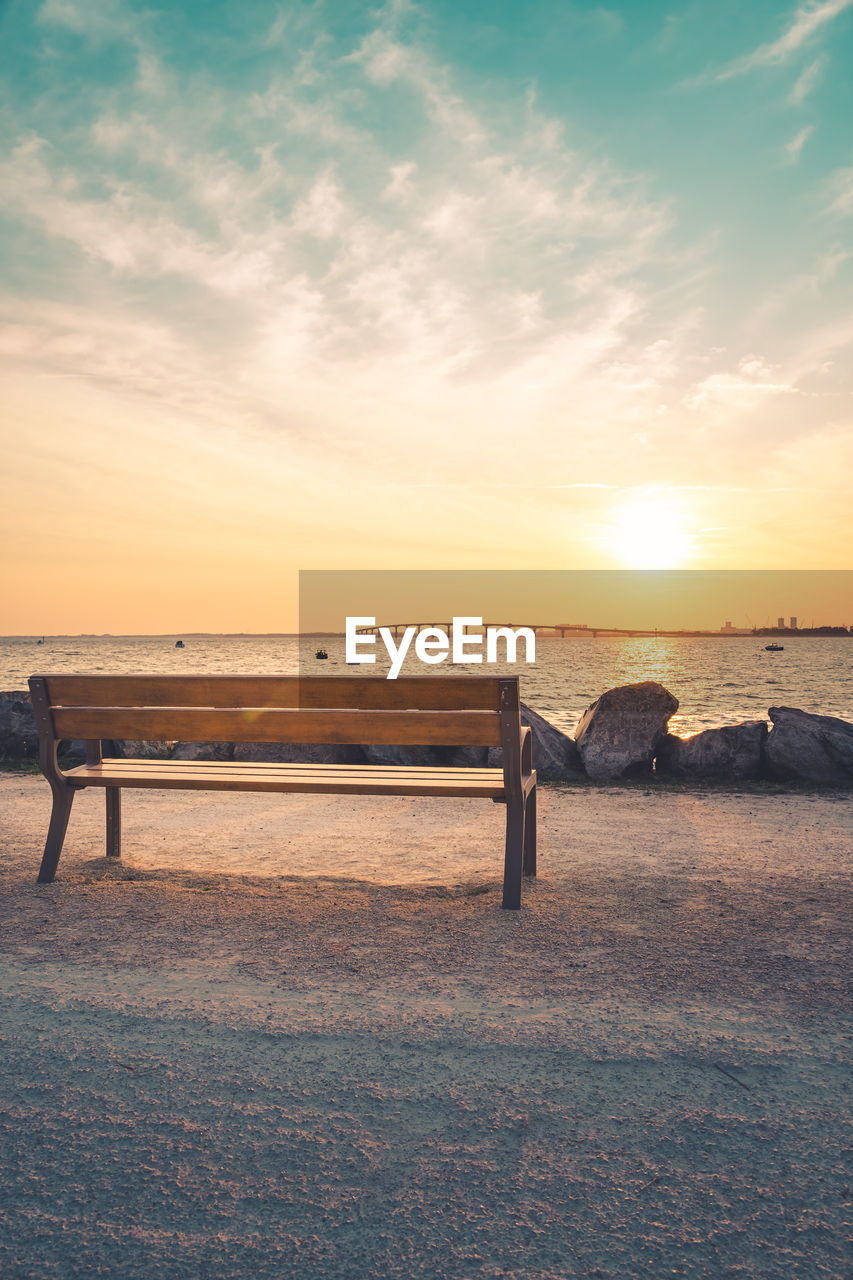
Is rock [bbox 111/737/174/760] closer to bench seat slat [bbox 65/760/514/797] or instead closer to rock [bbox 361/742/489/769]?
rock [bbox 361/742/489/769]

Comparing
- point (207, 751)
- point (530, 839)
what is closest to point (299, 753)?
point (207, 751)

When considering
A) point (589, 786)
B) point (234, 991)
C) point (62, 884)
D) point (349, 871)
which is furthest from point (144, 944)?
point (589, 786)

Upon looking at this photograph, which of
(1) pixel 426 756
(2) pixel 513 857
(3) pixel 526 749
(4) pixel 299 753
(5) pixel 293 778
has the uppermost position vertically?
(3) pixel 526 749

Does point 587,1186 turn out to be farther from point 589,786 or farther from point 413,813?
point 589,786

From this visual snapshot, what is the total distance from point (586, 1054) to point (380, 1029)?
736 millimetres

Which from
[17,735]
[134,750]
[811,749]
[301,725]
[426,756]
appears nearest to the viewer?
[301,725]

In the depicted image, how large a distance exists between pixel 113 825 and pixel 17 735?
20.7ft

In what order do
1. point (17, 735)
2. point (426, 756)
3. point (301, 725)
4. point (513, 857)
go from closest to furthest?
point (513, 857)
point (301, 725)
point (426, 756)
point (17, 735)

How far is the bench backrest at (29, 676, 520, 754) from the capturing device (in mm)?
4625

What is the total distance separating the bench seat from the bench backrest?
0.24 metres

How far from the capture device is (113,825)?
568 centimetres

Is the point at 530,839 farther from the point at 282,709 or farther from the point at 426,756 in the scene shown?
the point at 426,756

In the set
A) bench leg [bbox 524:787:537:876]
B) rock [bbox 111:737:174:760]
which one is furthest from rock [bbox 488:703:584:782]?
bench leg [bbox 524:787:537:876]

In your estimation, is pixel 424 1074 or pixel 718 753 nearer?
pixel 424 1074
